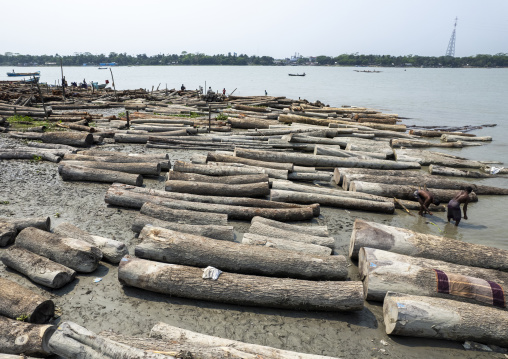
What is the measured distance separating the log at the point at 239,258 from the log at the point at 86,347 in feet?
7.12

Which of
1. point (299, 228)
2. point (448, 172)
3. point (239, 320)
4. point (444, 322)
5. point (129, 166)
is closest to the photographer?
point (444, 322)

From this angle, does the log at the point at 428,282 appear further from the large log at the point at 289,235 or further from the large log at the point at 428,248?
the large log at the point at 289,235

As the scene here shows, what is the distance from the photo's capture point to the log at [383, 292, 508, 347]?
4.74 meters

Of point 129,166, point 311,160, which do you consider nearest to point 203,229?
point 129,166

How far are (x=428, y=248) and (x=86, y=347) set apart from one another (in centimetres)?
596

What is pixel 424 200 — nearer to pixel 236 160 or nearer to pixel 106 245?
pixel 236 160

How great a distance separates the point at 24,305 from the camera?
451 centimetres

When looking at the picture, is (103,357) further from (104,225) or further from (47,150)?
(47,150)

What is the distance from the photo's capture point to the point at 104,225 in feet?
25.2

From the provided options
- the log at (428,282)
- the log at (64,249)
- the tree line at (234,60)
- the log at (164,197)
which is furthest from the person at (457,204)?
the tree line at (234,60)

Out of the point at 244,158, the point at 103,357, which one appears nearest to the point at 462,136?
the point at 244,158

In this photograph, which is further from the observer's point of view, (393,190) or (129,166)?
(129,166)

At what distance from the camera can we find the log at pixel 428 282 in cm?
524

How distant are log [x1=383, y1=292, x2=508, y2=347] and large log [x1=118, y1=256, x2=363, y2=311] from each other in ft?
1.89
